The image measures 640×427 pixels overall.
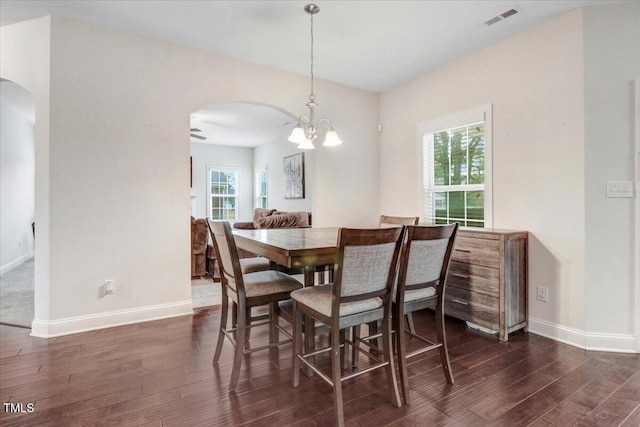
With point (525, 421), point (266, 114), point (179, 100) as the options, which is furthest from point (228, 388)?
point (266, 114)

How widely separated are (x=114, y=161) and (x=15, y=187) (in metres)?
4.07

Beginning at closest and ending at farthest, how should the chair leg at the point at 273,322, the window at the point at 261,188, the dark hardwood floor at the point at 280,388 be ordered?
1. the dark hardwood floor at the point at 280,388
2. the chair leg at the point at 273,322
3. the window at the point at 261,188

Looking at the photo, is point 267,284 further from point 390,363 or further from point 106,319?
point 106,319

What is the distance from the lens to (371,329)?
2338 millimetres

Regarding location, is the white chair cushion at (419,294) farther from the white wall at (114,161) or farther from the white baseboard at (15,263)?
the white baseboard at (15,263)

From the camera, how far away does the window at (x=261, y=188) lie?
830 cm

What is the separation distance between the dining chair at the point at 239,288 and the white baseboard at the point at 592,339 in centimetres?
220

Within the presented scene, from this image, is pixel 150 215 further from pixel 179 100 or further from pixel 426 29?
pixel 426 29

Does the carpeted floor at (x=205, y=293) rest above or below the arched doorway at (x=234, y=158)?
below

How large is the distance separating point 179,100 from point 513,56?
321 centimetres

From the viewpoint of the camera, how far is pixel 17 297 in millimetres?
3705

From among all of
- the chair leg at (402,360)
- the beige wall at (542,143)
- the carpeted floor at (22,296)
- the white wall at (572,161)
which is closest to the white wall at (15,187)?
Answer: the carpeted floor at (22,296)

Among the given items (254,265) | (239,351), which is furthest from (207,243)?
(239,351)

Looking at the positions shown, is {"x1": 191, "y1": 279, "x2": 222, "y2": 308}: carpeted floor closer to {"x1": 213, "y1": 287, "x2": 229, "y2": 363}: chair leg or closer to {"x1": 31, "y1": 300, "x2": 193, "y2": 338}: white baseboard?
{"x1": 31, "y1": 300, "x2": 193, "y2": 338}: white baseboard
